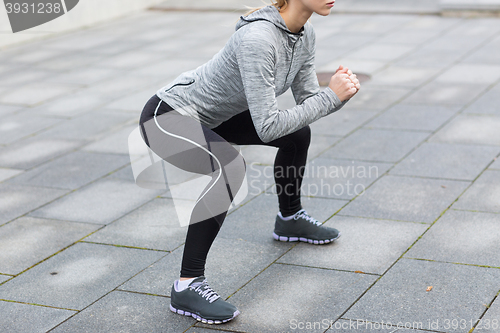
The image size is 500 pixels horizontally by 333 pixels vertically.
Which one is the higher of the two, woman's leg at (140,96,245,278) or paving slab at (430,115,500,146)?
woman's leg at (140,96,245,278)

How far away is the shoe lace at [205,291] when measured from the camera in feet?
10.5

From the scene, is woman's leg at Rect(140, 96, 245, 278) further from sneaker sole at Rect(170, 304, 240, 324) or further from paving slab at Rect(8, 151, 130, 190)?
paving slab at Rect(8, 151, 130, 190)

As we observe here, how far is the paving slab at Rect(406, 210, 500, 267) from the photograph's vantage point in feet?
12.1

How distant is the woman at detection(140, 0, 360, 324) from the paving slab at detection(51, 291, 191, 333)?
0.28 feet

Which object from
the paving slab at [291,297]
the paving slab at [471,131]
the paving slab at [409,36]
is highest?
the paving slab at [291,297]

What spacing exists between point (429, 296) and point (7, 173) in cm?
384

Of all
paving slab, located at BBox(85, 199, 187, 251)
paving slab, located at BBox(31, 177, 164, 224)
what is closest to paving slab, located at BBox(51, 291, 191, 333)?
paving slab, located at BBox(85, 199, 187, 251)

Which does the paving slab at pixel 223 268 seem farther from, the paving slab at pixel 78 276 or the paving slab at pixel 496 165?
the paving slab at pixel 496 165

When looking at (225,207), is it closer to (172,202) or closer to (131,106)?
(172,202)

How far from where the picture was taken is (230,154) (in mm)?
3145

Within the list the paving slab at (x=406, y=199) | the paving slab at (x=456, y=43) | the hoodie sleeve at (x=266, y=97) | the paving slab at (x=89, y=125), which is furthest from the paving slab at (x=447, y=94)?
the hoodie sleeve at (x=266, y=97)

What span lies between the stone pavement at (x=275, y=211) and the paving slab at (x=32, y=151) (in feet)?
0.07

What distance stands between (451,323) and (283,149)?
4.53 ft

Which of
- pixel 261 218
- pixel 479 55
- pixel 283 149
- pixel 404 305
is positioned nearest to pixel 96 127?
pixel 261 218
